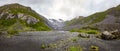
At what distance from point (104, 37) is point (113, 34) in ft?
36.5

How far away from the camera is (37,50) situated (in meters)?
66.2

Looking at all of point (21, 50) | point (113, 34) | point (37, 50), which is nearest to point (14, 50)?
point (21, 50)

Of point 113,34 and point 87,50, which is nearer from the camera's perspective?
point 87,50

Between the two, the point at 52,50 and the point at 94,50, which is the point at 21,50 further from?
the point at 94,50

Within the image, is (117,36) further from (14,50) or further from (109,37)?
(14,50)

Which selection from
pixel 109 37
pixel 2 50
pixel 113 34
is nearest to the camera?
pixel 2 50

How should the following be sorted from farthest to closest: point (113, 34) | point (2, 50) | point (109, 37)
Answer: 1. point (113, 34)
2. point (109, 37)
3. point (2, 50)

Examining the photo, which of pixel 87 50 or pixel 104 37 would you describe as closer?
pixel 87 50

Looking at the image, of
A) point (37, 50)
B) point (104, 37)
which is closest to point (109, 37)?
point (104, 37)

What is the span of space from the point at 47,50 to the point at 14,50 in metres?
9.85

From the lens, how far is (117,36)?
469 feet

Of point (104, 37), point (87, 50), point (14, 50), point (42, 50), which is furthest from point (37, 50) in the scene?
point (104, 37)

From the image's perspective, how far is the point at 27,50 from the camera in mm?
65062

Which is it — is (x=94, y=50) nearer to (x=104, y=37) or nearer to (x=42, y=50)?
(x=42, y=50)
